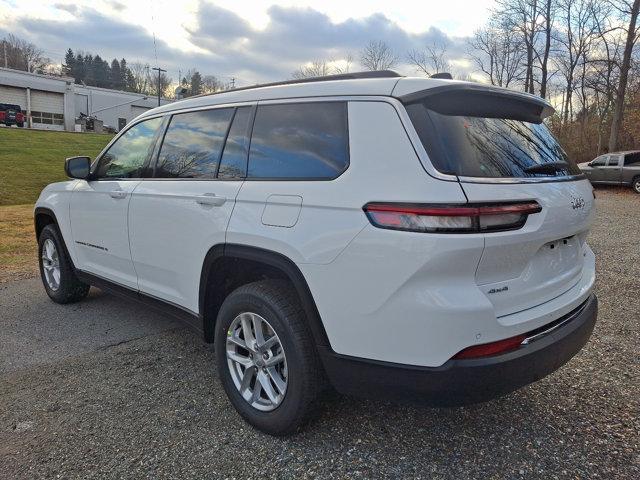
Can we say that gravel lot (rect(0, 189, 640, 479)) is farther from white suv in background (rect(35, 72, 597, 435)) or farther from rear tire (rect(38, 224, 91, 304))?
rear tire (rect(38, 224, 91, 304))

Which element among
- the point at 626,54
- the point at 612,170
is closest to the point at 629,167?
the point at 612,170

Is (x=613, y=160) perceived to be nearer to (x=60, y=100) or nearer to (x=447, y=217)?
(x=447, y=217)

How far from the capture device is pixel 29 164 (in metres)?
22.9

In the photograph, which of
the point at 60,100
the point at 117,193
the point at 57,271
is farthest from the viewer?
the point at 60,100

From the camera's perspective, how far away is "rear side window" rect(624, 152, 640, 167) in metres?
20.5

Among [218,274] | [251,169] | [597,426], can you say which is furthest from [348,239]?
[597,426]

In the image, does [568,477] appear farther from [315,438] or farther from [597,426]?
[315,438]

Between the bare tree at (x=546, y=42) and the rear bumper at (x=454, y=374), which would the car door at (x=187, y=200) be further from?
the bare tree at (x=546, y=42)

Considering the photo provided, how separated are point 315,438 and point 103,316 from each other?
2.95 metres

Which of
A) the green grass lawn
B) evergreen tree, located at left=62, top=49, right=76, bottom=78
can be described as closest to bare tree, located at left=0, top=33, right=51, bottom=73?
evergreen tree, located at left=62, top=49, right=76, bottom=78

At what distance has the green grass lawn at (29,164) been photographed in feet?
53.0

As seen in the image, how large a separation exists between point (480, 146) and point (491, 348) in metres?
0.93

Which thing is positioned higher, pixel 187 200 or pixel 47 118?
pixel 47 118

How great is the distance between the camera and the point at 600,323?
4410 mm
